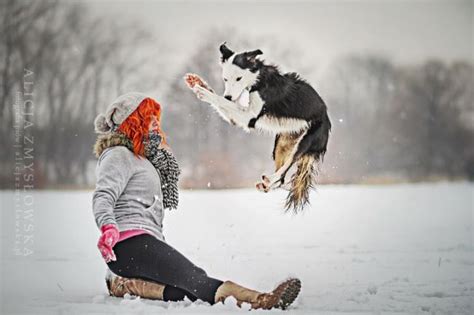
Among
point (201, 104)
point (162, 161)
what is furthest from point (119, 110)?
point (201, 104)

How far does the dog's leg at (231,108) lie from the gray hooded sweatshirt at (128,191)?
34 cm

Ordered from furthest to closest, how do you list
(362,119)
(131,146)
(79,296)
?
(362,119)
(79,296)
(131,146)

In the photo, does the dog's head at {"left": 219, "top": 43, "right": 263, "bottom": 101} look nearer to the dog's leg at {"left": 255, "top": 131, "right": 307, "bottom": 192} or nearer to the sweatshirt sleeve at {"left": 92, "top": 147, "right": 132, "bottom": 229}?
the dog's leg at {"left": 255, "top": 131, "right": 307, "bottom": 192}

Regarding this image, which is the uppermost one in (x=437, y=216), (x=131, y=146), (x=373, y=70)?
(x=373, y=70)

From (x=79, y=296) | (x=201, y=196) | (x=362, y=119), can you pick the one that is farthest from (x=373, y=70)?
(x=79, y=296)

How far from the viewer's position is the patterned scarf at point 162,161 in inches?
78.7

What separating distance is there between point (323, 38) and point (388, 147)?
0.82 meters

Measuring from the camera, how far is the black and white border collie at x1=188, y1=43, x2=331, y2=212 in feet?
6.54

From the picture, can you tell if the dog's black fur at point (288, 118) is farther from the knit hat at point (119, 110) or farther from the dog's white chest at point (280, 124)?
the knit hat at point (119, 110)

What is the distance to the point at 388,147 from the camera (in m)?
3.28

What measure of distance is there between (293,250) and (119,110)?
117cm

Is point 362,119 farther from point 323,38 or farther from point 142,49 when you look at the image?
point 142,49

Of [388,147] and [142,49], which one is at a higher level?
[142,49]

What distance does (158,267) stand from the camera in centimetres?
193
